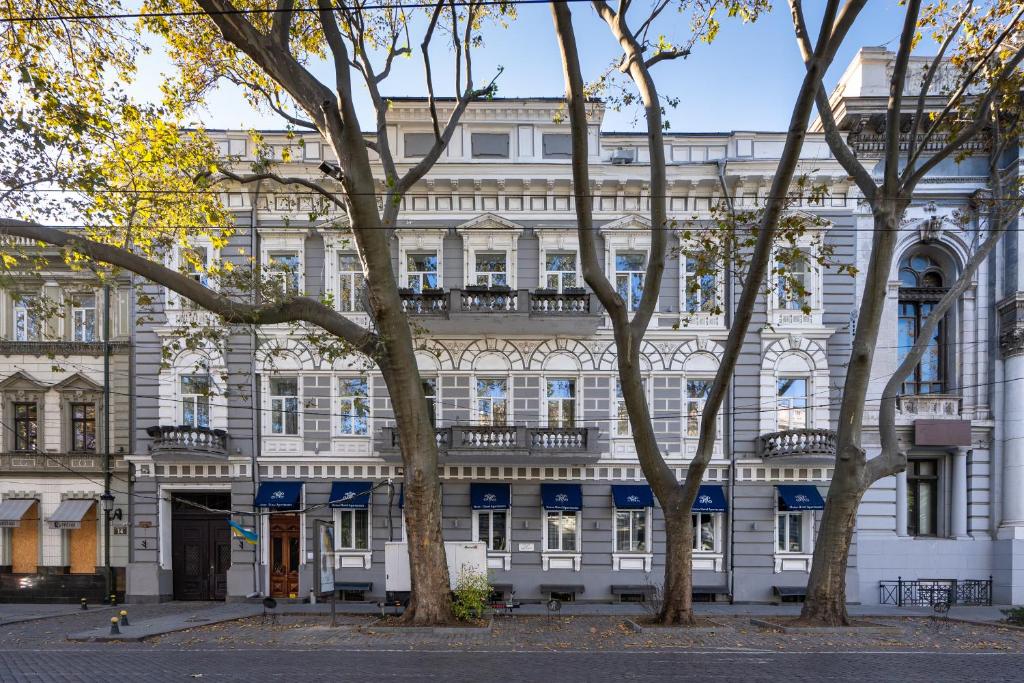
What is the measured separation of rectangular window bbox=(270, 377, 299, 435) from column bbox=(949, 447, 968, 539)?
19.9 meters

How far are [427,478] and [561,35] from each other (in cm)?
855

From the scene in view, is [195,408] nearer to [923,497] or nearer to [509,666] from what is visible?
[509,666]

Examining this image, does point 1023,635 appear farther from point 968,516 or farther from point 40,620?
point 40,620

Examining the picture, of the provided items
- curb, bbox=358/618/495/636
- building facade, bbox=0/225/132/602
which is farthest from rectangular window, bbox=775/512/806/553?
building facade, bbox=0/225/132/602

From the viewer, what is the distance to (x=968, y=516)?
17984mm

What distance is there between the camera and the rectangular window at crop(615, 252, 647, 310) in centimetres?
1839

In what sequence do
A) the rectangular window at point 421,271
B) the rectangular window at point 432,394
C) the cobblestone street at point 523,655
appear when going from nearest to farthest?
the cobblestone street at point 523,655 → the rectangular window at point 432,394 → the rectangular window at point 421,271

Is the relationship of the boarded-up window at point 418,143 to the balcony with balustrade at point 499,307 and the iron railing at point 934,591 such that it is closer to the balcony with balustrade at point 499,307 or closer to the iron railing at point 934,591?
the balcony with balustrade at point 499,307

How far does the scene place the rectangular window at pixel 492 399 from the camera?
1812 centimetres

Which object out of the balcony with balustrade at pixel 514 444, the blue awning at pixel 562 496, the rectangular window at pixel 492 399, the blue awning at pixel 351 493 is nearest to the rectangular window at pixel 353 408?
the balcony with balustrade at pixel 514 444

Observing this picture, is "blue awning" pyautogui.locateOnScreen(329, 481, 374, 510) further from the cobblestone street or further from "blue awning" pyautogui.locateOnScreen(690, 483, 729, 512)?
"blue awning" pyautogui.locateOnScreen(690, 483, 729, 512)

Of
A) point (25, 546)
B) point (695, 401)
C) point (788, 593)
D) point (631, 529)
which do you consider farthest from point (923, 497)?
point (25, 546)

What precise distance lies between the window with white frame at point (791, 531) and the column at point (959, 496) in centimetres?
448

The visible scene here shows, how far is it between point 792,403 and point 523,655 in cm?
1179
